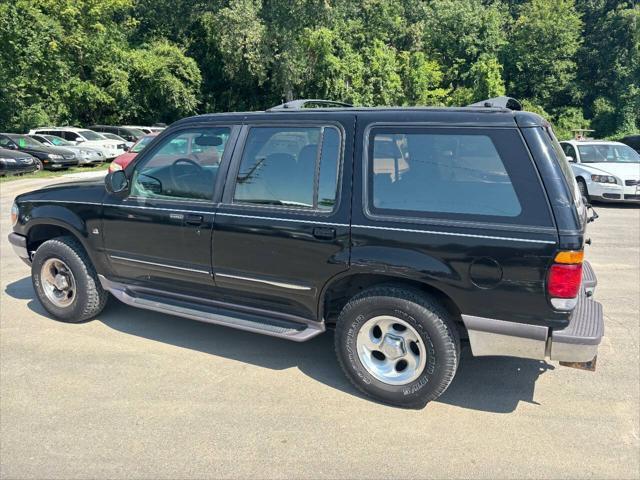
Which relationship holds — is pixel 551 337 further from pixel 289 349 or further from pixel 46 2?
pixel 46 2

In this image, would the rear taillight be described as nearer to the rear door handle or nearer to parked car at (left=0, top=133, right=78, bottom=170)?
the rear door handle

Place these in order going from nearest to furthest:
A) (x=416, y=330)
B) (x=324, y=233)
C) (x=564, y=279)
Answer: (x=564, y=279) → (x=416, y=330) → (x=324, y=233)

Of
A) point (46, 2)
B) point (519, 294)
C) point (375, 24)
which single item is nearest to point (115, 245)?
point (519, 294)

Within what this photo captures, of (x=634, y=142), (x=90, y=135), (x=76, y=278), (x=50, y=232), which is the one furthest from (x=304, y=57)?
(x=76, y=278)

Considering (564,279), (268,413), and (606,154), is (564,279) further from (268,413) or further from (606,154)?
(606,154)

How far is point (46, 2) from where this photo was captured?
1022 inches

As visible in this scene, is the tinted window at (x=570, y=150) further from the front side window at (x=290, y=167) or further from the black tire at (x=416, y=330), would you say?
the black tire at (x=416, y=330)

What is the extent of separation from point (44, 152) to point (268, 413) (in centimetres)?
1975

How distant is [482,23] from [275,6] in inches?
712

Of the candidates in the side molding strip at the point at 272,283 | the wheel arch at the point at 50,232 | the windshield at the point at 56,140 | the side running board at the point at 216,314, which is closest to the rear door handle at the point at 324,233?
the side molding strip at the point at 272,283

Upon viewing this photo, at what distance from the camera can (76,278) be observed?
4.59m

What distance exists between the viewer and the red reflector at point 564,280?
290 cm

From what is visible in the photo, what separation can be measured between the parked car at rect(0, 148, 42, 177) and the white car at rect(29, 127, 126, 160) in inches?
183

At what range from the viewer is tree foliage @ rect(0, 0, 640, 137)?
89.7ft
